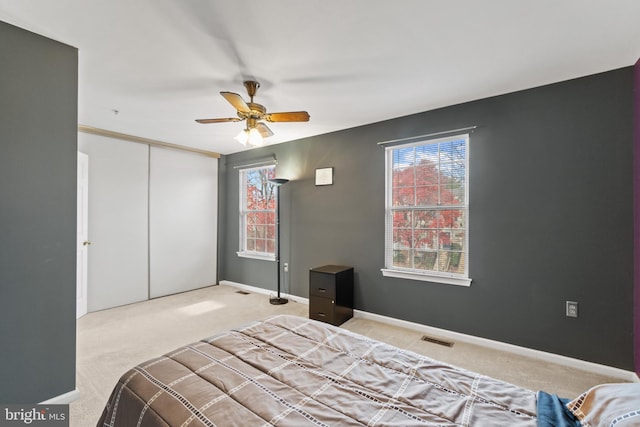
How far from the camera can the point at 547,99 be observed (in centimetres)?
271

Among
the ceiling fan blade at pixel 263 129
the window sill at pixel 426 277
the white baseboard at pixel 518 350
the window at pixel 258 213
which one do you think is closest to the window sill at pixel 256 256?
the window at pixel 258 213

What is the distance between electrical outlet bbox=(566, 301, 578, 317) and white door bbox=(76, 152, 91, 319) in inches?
215

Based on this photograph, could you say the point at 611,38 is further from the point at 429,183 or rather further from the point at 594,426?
the point at 594,426

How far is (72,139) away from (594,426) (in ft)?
10.6

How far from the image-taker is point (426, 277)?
3.36m

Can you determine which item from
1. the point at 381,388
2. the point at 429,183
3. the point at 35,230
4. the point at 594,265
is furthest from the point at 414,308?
the point at 35,230

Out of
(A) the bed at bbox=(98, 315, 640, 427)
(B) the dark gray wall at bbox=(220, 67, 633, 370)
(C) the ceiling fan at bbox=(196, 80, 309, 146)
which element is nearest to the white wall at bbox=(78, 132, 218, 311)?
(C) the ceiling fan at bbox=(196, 80, 309, 146)

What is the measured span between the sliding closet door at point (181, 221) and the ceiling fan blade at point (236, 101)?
295cm

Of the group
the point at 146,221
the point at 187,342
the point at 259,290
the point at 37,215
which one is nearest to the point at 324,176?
the point at 259,290

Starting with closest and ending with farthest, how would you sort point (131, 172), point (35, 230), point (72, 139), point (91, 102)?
1. point (35, 230)
2. point (72, 139)
3. point (91, 102)
4. point (131, 172)

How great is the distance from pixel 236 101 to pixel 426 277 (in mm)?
2741

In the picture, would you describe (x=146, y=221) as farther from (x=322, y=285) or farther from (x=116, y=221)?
(x=322, y=285)

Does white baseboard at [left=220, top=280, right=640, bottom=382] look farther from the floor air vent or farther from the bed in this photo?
the bed

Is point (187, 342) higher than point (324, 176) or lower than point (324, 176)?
lower
